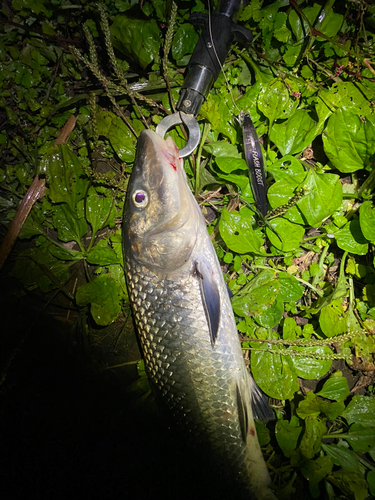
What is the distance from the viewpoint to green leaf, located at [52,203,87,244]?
2174 mm

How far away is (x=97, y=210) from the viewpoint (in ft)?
7.06

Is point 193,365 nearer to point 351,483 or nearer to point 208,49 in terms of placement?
point 351,483

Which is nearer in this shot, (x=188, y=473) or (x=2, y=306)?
(x=188, y=473)

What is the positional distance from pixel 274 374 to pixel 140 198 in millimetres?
1570

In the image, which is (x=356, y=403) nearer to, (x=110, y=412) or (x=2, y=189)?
(x=110, y=412)

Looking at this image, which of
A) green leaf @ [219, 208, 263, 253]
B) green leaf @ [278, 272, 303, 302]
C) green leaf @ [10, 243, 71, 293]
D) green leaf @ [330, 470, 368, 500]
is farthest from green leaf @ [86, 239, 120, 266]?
green leaf @ [330, 470, 368, 500]

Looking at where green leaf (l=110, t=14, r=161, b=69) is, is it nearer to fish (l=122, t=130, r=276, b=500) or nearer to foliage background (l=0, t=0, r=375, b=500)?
foliage background (l=0, t=0, r=375, b=500)

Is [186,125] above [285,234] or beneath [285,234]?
above

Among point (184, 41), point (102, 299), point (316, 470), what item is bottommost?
point (316, 470)

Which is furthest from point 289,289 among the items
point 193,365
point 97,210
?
point 97,210

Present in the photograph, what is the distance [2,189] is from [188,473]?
276cm

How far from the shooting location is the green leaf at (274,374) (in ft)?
6.23

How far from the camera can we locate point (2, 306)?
7.68ft

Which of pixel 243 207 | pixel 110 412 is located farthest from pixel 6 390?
pixel 243 207
